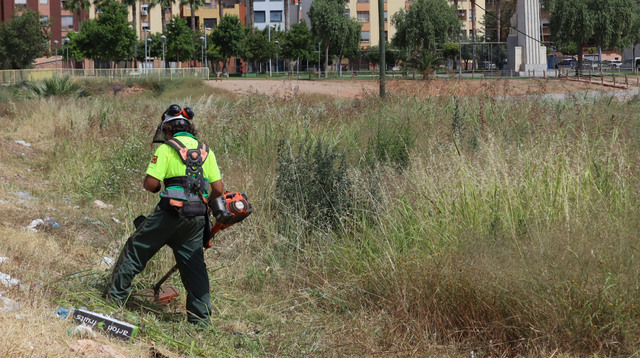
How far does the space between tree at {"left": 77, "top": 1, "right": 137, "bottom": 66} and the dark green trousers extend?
60.4m

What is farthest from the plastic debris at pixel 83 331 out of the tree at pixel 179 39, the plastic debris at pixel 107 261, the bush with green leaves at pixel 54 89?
the tree at pixel 179 39

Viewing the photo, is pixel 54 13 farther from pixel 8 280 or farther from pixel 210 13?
pixel 8 280

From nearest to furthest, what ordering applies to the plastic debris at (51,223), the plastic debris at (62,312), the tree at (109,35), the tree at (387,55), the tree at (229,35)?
the plastic debris at (62,312) → the plastic debris at (51,223) → the tree at (109,35) → the tree at (229,35) → the tree at (387,55)

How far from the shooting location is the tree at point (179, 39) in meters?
66.6

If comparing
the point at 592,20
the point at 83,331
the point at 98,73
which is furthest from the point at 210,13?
the point at 83,331

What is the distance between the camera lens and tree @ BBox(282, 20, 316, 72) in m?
66.9

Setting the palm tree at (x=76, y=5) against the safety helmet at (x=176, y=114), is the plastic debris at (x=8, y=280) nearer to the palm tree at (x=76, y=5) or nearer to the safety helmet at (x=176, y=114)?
the safety helmet at (x=176, y=114)

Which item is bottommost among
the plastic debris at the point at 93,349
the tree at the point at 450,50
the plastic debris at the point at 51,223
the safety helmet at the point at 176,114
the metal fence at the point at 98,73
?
the plastic debris at the point at 93,349

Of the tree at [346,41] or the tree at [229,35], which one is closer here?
the tree at [346,41]

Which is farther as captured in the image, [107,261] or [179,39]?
[179,39]

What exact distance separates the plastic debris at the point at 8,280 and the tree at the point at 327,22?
199ft

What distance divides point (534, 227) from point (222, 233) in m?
→ 3.39

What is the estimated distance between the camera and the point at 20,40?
5759 centimetres

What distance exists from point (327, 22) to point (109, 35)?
1923 centimetres
